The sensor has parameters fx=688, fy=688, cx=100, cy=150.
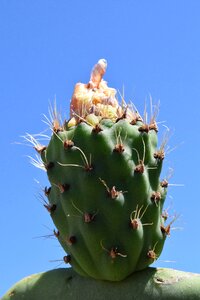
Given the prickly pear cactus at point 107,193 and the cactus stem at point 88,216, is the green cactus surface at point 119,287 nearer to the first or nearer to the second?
the prickly pear cactus at point 107,193

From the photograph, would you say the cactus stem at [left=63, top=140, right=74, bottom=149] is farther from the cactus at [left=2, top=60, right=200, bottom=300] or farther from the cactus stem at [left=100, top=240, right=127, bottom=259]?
the cactus stem at [left=100, top=240, right=127, bottom=259]

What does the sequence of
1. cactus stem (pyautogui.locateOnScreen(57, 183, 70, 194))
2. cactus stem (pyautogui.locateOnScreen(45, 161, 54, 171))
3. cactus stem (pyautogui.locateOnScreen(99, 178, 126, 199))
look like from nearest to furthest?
cactus stem (pyautogui.locateOnScreen(99, 178, 126, 199))
cactus stem (pyautogui.locateOnScreen(57, 183, 70, 194))
cactus stem (pyautogui.locateOnScreen(45, 161, 54, 171))

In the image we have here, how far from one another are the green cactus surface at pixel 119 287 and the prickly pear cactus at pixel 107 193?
2.4 inches

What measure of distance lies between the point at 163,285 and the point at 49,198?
28.4 inches

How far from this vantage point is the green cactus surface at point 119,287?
10.7ft

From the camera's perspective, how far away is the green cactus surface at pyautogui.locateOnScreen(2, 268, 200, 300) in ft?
10.7

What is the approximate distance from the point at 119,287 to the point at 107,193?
0.49 meters

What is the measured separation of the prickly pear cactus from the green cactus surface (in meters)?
0.06

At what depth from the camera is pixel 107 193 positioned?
10.6ft

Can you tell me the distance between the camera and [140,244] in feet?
10.7

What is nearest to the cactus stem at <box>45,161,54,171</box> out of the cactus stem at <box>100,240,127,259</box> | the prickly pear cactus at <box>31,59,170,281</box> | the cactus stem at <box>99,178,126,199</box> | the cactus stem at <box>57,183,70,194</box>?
the prickly pear cactus at <box>31,59,170,281</box>

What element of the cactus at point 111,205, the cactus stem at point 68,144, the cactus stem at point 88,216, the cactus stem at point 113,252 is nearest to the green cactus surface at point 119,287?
the cactus at point 111,205

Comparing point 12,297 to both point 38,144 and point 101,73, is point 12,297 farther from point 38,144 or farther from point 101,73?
point 101,73

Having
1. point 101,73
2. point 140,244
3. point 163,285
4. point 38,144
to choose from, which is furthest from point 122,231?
point 101,73
